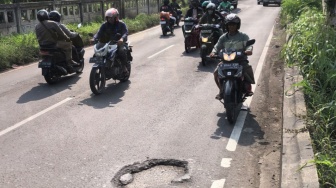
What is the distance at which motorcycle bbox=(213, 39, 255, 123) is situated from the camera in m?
6.98

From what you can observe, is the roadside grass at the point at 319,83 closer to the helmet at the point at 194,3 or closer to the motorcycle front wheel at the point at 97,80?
the motorcycle front wheel at the point at 97,80

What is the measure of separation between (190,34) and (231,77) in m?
7.58

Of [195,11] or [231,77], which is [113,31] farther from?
[195,11]

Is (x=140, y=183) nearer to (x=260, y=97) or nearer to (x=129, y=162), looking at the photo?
(x=129, y=162)

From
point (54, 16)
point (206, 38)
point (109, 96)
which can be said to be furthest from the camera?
point (206, 38)

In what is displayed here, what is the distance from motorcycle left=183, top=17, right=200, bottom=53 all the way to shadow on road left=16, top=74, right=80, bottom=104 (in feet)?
15.8

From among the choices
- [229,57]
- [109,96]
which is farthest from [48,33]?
[229,57]

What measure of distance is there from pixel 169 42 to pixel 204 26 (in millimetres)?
5133

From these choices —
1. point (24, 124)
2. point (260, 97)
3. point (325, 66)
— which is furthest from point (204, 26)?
point (24, 124)

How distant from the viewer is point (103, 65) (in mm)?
9203

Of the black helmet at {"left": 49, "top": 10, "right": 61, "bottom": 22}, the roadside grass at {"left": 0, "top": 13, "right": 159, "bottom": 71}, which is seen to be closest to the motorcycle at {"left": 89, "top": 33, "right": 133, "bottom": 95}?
the black helmet at {"left": 49, "top": 10, "right": 61, "bottom": 22}

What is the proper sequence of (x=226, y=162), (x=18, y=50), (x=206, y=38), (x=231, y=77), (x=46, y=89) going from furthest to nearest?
1. (x=18, y=50)
2. (x=206, y=38)
3. (x=46, y=89)
4. (x=231, y=77)
5. (x=226, y=162)

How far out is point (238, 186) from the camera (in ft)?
16.1

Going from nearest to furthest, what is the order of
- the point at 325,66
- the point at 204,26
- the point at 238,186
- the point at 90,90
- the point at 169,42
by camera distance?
1. the point at 238,186
2. the point at 325,66
3. the point at 90,90
4. the point at 204,26
5. the point at 169,42
